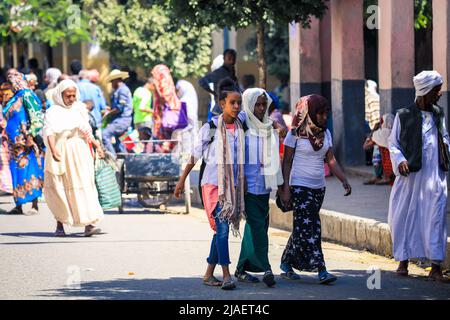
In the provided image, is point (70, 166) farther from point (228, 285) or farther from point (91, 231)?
point (228, 285)

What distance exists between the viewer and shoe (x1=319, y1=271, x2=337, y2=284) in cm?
1103

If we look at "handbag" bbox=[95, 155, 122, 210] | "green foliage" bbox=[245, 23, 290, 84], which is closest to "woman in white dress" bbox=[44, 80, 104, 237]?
"handbag" bbox=[95, 155, 122, 210]

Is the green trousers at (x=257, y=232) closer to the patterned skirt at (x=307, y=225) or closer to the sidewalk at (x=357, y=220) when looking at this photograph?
the patterned skirt at (x=307, y=225)

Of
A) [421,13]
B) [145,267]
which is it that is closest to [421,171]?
[145,267]

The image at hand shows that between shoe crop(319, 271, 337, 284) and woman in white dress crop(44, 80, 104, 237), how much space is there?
4.41 meters

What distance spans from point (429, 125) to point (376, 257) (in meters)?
1.96

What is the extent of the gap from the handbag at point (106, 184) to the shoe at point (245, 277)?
4730 millimetres

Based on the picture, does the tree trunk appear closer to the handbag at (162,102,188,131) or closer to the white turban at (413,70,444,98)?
the handbag at (162,102,188,131)

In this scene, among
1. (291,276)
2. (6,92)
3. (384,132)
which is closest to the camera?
(291,276)

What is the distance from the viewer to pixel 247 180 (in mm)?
11062

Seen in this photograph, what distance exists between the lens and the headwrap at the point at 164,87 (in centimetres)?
1938

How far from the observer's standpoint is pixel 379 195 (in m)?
17.3

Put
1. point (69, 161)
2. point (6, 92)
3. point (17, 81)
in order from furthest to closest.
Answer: point (6, 92)
point (17, 81)
point (69, 161)

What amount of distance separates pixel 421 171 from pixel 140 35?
841 inches
